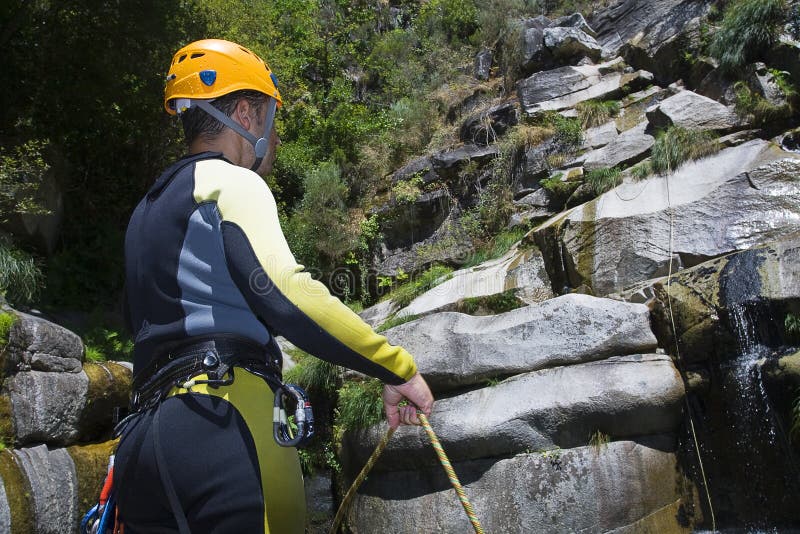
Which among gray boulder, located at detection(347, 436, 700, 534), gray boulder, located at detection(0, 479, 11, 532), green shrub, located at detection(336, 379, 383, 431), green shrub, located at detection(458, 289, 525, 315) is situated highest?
green shrub, located at detection(458, 289, 525, 315)

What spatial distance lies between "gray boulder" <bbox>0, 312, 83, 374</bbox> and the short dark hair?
4806 millimetres

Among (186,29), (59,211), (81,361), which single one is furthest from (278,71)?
(81,361)

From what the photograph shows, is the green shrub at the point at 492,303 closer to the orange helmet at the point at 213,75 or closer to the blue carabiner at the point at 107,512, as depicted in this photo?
the orange helmet at the point at 213,75

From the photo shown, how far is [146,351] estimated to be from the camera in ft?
5.69

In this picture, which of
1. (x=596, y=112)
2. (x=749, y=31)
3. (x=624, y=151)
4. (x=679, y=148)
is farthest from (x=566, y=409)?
(x=596, y=112)

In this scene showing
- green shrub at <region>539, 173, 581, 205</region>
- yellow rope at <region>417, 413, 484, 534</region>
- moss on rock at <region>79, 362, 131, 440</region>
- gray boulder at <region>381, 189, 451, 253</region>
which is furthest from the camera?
gray boulder at <region>381, 189, 451, 253</region>

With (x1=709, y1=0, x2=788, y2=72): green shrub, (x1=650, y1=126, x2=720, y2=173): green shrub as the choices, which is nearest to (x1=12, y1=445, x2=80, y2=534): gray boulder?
(x1=650, y1=126, x2=720, y2=173): green shrub

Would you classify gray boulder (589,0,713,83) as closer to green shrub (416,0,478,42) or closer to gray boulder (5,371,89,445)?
green shrub (416,0,478,42)

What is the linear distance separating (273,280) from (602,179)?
25.7ft

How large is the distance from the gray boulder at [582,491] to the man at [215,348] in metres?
4.04

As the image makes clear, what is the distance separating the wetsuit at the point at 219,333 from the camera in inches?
62.3

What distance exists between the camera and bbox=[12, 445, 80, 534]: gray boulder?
17.7 ft

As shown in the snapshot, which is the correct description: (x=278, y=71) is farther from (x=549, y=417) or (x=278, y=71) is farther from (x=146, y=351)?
(x=146, y=351)

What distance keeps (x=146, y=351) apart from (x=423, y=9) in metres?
17.6
